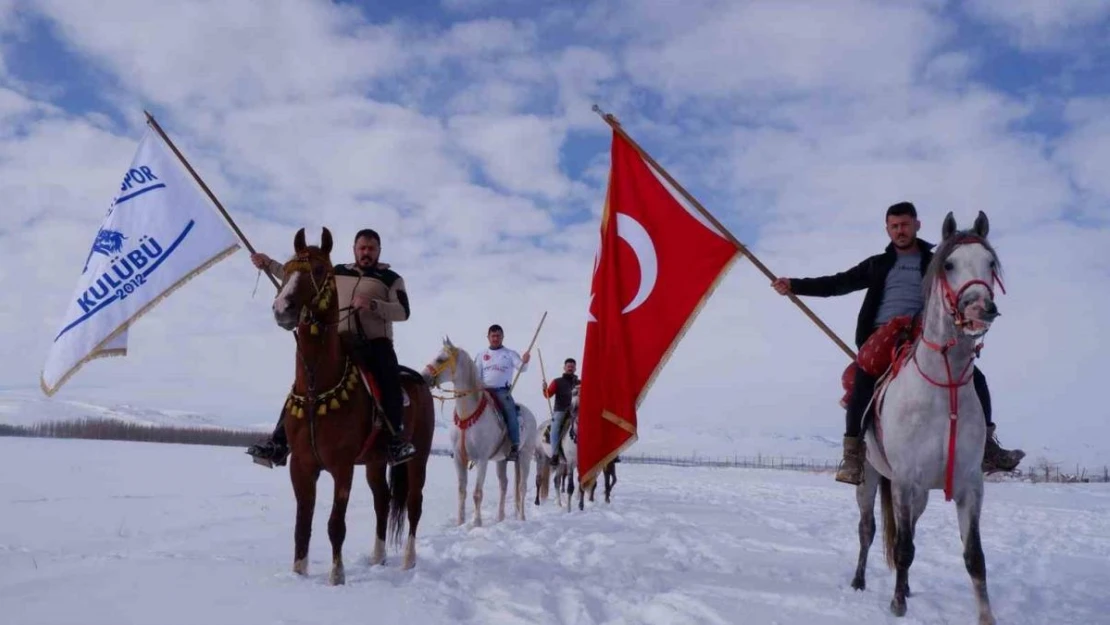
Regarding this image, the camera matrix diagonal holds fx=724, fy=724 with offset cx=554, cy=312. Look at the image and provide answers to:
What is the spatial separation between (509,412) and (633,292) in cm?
563

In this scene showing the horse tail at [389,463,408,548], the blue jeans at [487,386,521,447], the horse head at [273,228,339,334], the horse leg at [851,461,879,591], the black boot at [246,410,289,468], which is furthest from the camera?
the blue jeans at [487,386,521,447]

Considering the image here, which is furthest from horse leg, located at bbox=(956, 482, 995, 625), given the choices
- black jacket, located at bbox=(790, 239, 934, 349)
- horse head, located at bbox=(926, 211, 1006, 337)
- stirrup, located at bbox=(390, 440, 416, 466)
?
stirrup, located at bbox=(390, 440, 416, 466)

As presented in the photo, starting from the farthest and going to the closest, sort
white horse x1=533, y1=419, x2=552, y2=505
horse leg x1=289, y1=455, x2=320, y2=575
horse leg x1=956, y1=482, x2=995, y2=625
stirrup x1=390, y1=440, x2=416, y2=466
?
white horse x1=533, y1=419, x2=552, y2=505
stirrup x1=390, y1=440, x2=416, y2=466
horse leg x1=289, y1=455, x2=320, y2=575
horse leg x1=956, y1=482, x2=995, y2=625

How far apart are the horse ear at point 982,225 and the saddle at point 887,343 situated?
928 millimetres

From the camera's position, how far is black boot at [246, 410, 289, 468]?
6.27m

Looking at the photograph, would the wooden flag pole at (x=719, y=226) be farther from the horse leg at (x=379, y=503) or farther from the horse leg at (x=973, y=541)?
the horse leg at (x=379, y=503)

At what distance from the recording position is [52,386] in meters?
6.58

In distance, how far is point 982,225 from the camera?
5.24 meters

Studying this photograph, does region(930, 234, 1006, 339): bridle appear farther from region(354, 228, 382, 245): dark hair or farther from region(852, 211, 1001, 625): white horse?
region(354, 228, 382, 245): dark hair

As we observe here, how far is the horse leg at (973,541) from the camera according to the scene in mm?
5145

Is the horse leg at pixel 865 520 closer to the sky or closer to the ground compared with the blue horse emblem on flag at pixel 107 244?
closer to the ground

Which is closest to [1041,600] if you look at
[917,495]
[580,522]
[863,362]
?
[917,495]

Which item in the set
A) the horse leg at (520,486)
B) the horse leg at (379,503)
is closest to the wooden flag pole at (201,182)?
the horse leg at (379,503)

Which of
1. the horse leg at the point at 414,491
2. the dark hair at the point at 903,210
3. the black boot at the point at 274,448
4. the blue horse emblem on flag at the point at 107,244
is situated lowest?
the horse leg at the point at 414,491
